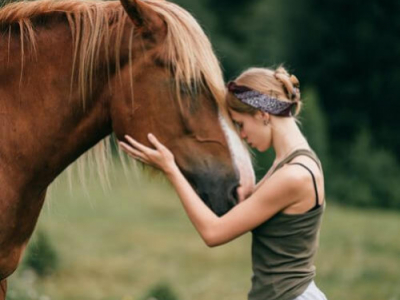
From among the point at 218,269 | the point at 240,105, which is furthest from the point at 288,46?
the point at 240,105

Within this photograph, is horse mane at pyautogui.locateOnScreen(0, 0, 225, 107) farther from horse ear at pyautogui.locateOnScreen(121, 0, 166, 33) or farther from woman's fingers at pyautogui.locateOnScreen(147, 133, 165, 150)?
woman's fingers at pyautogui.locateOnScreen(147, 133, 165, 150)

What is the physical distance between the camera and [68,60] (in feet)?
9.74

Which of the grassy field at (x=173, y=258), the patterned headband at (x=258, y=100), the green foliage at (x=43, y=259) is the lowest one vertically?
the grassy field at (x=173, y=258)

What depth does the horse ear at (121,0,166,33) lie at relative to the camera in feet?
9.20

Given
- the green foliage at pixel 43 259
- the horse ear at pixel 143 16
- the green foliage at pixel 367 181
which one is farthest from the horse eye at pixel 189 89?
the green foliage at pixel 367 181

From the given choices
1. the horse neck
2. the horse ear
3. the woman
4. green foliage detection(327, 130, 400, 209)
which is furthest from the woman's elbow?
green foliage detection(327, 130, 400, 209)

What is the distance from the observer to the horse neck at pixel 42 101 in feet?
9.68

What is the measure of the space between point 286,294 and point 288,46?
27.0 meters

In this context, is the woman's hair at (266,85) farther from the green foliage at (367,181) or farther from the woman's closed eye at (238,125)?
the green foliage at (367,181)

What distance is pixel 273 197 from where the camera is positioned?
2.95 m

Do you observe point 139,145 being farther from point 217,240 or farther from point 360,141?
point 360,141

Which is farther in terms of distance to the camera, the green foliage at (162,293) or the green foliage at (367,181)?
the green foliage at (367,181)

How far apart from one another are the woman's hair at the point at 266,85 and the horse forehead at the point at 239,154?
0.33 feet

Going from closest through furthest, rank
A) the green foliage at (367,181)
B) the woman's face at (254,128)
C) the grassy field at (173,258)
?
the woman's face at (254,128)
the grassy field at (173,258)
the green foliage at (367,181)
